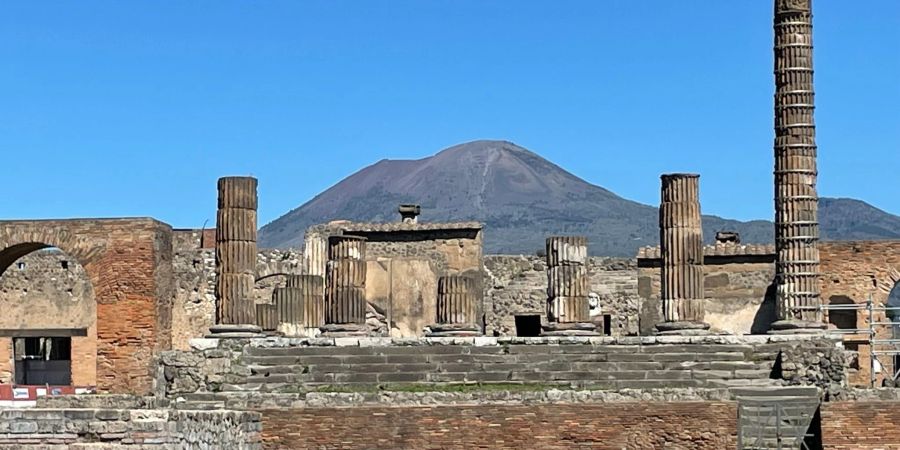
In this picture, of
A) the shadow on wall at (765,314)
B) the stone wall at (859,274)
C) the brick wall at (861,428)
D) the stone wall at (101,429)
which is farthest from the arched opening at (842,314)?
→ the stone wall at (101,429)

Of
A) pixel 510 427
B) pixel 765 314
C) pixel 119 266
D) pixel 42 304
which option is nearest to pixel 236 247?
pixel 119 266

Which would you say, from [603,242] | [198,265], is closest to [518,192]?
[603,242]

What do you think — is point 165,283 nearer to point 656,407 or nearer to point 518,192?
point 656,407

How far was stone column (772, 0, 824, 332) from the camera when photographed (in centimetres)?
2453

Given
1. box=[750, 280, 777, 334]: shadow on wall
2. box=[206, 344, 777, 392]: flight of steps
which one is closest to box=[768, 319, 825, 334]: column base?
box=[206, 344, 777, 392]: flight of steps

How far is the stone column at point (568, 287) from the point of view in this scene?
24047 mm

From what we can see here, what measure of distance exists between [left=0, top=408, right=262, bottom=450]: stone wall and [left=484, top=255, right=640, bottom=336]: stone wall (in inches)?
772

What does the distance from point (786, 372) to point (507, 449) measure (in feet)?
14.9

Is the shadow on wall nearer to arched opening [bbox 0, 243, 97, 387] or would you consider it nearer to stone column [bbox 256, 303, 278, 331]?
stone column [bbox 256, 303, 278, 331]

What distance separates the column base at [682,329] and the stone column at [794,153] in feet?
5.50

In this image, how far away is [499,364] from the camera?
21.5 m

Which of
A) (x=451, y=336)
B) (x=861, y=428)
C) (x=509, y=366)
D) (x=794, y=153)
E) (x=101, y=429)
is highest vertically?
(x=794, y=153)

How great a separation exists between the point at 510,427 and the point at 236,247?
742 centimetres

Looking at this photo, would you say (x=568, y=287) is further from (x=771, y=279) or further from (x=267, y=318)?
(x=771, y=279)
